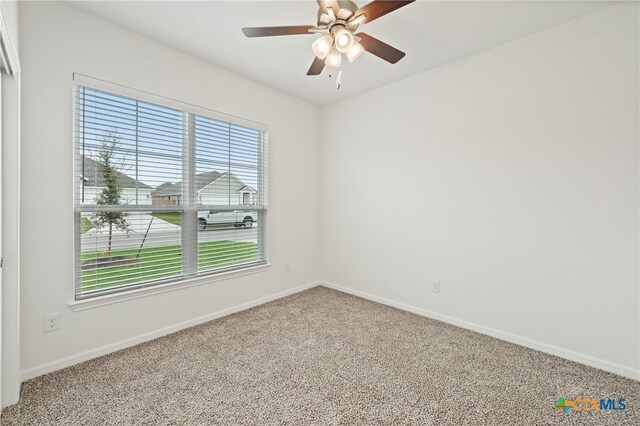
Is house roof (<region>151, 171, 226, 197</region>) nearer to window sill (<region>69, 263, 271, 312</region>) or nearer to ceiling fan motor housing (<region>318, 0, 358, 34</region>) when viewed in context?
window sill (<region>69, 263, 271, 312</region>)

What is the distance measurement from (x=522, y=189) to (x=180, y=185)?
3073mm

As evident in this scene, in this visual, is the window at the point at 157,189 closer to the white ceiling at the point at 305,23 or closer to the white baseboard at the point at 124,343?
the white baseboard at the point at 124,343

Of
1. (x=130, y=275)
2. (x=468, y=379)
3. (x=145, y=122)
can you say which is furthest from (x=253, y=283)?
(x=468, y=379)

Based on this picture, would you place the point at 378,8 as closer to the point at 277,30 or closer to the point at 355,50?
the point at 355,50

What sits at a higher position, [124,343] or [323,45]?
[323,45]

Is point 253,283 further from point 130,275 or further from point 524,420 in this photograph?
point 524,420

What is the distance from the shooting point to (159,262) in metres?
2.63

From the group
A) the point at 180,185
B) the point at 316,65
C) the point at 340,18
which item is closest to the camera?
the point at 340,18

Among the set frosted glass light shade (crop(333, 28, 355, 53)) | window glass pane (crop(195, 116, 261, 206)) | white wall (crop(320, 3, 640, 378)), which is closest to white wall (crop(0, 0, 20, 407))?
window glass pane (crop(195, 116, 261, 206))

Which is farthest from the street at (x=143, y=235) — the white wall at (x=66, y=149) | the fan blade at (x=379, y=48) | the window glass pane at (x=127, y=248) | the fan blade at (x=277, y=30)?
the fan blade at (x=379, y=48)

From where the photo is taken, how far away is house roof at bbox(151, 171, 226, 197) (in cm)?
260

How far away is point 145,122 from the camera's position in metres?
2.48

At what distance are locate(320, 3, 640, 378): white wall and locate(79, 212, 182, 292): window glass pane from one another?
2202 millimetres

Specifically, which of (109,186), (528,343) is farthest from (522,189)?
(109,186)
